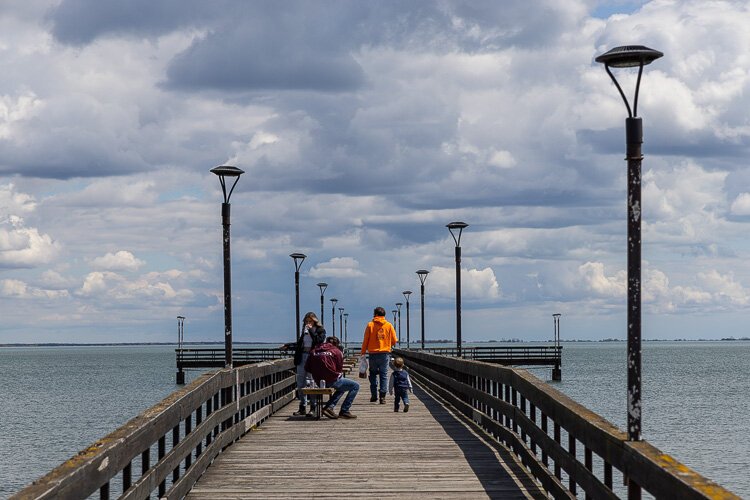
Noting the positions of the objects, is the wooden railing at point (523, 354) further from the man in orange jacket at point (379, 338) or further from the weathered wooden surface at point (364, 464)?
the weathered wooden surface at point (364, 464)

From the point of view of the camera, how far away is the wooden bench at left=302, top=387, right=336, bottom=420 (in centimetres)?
1662

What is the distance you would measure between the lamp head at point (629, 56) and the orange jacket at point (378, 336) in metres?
11.2

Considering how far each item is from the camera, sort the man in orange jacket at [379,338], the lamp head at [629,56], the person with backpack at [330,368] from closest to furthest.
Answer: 1. the lamp head at [629,56]
2. the person with backpack at [330,368]
3. the man in orange jacket at [379,338]

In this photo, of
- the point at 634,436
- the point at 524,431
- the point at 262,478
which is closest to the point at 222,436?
the point at 262,478

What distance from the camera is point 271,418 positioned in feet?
58.0

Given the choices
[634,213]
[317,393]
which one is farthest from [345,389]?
[634,213]

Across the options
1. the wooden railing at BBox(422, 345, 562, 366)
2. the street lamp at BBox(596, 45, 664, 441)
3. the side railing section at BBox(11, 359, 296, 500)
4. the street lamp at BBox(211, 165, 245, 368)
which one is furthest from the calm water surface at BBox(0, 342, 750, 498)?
the street lamp at BBox(596, 45, 664, 441)

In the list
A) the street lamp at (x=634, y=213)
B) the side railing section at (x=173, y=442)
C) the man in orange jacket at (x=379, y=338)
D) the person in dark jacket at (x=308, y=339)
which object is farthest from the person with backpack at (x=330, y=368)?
the street lamp at (x=634, y=213)

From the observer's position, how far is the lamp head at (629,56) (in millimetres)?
7672

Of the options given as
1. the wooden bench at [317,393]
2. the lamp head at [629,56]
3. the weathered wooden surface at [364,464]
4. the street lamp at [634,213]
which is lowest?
the weathered wooden surface at [364,464]

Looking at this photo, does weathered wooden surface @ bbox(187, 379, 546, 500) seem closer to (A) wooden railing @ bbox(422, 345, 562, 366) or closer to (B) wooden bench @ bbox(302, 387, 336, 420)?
(B) wooden bench @ bbox(302, 387, 336, 420)

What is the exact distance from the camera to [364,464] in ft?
37.8

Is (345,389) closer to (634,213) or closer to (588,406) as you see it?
(634,213)

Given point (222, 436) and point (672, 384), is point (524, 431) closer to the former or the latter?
point (222, 436)
